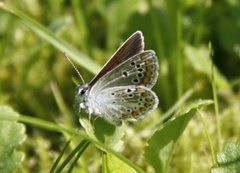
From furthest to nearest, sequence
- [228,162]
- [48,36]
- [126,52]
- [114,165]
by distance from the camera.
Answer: [48,36] < [126,52] < [114,165] < [228,162]

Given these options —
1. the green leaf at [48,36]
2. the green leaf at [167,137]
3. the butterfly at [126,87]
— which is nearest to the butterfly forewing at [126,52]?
the butterfly at [126,87]

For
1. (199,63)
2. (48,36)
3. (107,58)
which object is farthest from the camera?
(107,58)

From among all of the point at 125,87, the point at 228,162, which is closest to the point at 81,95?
the point at 125,87

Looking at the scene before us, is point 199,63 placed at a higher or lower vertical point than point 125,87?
lower

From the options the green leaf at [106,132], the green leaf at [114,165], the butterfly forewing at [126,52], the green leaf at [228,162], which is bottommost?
the green leaf at [228,162]

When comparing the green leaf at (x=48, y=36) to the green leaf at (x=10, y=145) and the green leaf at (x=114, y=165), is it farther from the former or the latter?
the green leaf at (x=114, y=165)

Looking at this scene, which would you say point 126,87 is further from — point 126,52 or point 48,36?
point 48,36

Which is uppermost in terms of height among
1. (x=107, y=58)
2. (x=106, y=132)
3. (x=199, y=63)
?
(x=106, y=132)

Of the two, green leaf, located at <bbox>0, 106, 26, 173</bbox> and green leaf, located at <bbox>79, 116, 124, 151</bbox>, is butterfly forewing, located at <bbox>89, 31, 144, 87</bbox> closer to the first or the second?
green leaf, located at <bbox>79, 116, 124, 151</bbox>
